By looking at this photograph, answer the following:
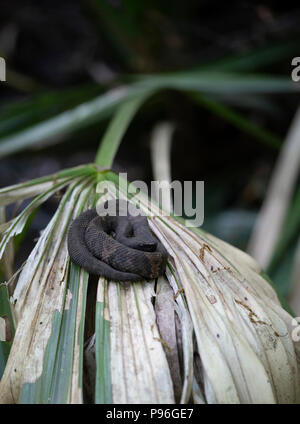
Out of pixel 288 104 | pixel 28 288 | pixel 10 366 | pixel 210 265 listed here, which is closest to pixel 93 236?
pixel 28 288

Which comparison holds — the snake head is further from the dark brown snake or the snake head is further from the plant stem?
the plant stem

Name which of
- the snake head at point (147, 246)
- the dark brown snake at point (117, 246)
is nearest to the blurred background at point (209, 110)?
the dark brown snake at point (117, 246)

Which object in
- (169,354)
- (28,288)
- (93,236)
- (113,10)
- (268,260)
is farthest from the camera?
(113,10)

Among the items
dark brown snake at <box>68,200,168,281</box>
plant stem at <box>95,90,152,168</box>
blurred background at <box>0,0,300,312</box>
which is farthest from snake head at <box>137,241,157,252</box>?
blurred background at <box>0,0,300,312</box>

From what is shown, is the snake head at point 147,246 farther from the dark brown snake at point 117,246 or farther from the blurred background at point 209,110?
the blurred background at point 209,110

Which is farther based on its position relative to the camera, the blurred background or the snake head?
the blurred background

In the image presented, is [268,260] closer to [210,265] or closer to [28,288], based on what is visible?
[210,265]
